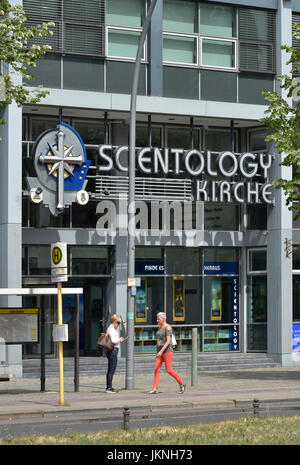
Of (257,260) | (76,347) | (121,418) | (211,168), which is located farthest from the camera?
(257,260)

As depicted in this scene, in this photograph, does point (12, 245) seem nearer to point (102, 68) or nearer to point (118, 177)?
point (118, 177)

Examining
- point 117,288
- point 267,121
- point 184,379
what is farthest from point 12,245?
point 267,121

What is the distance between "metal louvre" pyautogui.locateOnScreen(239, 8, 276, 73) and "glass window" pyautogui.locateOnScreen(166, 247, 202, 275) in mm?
5629

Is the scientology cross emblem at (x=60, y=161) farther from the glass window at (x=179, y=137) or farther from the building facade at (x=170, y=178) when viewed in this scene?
→ the glass window at (x=179, y=137)

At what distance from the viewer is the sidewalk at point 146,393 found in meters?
18.8

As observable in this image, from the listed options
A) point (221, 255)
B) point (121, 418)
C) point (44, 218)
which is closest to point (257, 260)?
point (221, 255)

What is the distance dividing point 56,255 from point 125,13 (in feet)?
35.5

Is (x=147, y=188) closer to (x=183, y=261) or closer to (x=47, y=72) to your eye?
(x=183, y=261)

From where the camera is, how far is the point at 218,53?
29562mm

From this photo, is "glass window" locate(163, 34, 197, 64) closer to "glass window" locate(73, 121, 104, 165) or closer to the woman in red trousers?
"glass window" locate(73, 121, 104, 165)

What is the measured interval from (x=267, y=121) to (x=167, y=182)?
530 cm

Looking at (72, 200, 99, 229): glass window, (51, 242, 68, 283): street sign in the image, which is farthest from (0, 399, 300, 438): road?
(72, 200, 99, 229): glass window

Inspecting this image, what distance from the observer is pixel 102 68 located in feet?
90.8

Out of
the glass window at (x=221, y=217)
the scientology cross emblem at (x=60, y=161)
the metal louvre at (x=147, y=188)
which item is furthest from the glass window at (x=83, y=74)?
the glass window at (x=221, y=217)
